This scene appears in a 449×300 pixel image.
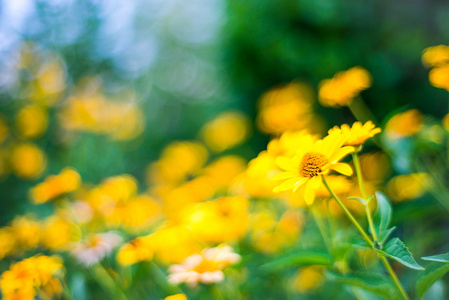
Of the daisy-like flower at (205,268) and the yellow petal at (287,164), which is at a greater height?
the yellow petal at (287,164)

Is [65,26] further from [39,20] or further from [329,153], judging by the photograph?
[329,153]

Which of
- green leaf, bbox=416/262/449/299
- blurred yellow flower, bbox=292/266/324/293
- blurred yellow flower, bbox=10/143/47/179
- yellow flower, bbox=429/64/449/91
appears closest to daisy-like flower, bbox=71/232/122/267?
blurred yellow flower, bbox=292/266/324/293

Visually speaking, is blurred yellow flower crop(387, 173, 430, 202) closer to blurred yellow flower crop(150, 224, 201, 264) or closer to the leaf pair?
the leaf pair

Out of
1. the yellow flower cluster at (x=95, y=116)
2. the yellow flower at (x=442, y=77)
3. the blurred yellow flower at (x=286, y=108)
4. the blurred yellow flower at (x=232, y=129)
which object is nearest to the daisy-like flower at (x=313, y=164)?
the yellow flower at (x=442, y=77)

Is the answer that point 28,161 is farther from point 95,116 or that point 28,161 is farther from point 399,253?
point 399,253

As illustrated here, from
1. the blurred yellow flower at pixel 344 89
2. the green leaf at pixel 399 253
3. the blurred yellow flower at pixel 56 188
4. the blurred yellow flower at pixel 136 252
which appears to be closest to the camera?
the green leaf at pixel 399 253

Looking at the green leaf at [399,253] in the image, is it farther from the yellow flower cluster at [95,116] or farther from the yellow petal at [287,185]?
the yellow flower cluster at [95,116]
